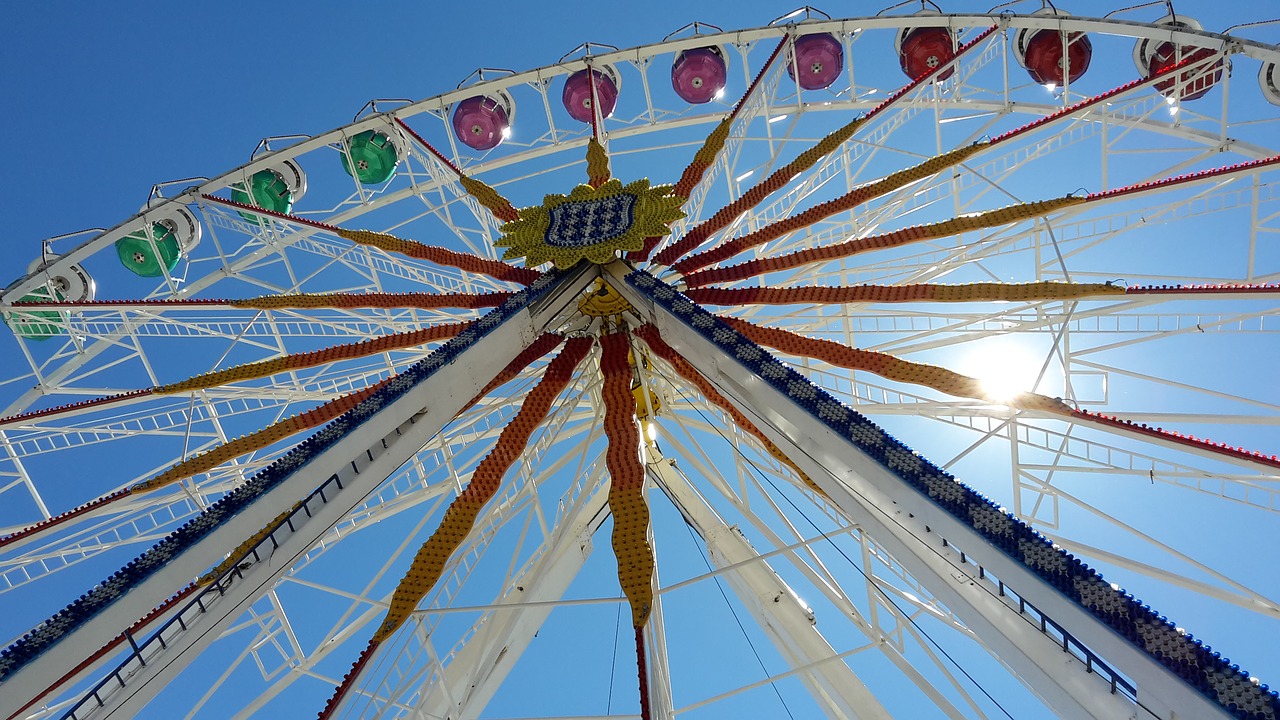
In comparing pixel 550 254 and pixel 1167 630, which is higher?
pixel 550 254

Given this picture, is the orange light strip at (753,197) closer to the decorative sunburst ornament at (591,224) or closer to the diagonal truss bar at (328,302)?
the decorative sunburst ornament at (591,224)

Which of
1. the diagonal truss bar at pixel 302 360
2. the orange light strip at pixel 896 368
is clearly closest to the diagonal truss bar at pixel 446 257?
the diagonal truss bar at pixel 302 360

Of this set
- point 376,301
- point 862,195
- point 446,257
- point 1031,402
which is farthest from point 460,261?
point 1031,402

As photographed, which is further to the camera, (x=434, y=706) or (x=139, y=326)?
(x=139, y=326)

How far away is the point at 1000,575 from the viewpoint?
5.56 meters

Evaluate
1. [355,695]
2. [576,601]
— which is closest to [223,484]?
[355,695]

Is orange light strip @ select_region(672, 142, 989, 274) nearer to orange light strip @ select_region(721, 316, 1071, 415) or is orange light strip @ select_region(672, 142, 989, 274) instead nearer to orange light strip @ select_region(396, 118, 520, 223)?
orange light strip @ select_region(721, 316, 1071, 415)

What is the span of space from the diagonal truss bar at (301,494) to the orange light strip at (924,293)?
2694 millimetres

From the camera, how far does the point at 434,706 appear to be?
10.0 meters

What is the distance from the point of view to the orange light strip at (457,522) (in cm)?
867

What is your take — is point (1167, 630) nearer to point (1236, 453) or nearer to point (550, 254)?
point (1236, 453)

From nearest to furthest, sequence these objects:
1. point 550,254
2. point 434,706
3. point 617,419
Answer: point 434,706 → point 617,419 → point 550,254

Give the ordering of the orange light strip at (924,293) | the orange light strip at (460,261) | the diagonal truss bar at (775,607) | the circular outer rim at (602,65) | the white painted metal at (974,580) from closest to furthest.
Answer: the white painted metal at (974,580) → the diagonal truss bar at (775,607) → the orange light strip at (924,293) → the orange light strip at (460,261) → the circular outer rim at (602,65)

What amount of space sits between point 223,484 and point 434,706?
197 inches
